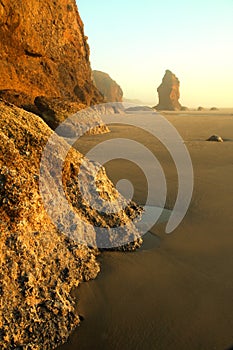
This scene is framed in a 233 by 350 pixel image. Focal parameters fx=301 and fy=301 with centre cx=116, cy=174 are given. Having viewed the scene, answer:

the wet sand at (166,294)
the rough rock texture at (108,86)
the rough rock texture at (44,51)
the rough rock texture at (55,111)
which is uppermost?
the rough rock texture at (108,86)

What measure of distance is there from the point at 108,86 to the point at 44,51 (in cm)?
7759

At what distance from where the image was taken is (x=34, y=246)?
256 cm

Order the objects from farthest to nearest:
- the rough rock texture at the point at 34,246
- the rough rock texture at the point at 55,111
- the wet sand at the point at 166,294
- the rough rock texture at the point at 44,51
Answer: the rough rock texture at the point at 44,51 → the rough rock texture at the point at 55,111 → the wet sand at the point at 166,294 → the rough rock texture at the point at 34,246

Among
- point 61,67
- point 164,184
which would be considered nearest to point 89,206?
point 164,184

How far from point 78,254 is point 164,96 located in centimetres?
9370

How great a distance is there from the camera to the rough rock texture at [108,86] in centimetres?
9831

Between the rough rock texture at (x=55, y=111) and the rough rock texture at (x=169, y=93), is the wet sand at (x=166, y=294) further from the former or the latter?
the rough rock texture at (x=169, y=93)

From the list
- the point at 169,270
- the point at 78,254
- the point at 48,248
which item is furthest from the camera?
the point at 169,270

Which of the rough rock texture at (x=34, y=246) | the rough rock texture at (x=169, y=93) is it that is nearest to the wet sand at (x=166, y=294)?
the rough rock texture at (x=34, y=246)

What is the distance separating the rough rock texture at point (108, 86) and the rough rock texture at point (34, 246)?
95.7m

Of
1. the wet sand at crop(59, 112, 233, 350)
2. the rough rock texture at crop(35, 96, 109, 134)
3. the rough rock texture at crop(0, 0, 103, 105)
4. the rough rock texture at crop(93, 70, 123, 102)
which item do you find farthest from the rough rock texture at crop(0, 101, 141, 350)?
the rough rock texture at crop(93, 70, 123, 102)

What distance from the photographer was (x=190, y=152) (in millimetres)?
10133

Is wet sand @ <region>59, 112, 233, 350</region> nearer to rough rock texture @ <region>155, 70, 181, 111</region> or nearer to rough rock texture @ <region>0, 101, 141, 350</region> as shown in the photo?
rough rock texture @ <region>0, 101, 141, 350</region>

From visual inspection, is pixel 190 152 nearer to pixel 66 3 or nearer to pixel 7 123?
pixel 7 123
